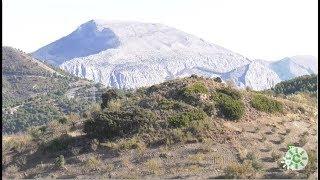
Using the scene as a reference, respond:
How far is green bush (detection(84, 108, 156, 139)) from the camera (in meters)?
26.2

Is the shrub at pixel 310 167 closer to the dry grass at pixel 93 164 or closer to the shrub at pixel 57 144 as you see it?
the dry grass at pixel 93 164

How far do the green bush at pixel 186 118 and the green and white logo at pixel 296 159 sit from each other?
713 cm

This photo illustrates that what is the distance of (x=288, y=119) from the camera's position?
3072cm

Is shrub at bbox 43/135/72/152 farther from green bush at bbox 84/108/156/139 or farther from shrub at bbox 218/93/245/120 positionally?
shrub at bbox 218/93/245/120

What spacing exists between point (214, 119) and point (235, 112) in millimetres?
A: 1520

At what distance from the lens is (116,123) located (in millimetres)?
26422

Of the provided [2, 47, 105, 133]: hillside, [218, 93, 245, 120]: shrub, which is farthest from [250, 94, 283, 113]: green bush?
[2, 47, 105, 133]: hillside

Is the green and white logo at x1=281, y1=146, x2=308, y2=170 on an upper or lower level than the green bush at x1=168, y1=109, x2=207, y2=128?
upper

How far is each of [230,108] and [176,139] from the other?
4.78 m

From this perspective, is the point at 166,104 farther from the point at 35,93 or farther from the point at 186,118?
the point at 35,93

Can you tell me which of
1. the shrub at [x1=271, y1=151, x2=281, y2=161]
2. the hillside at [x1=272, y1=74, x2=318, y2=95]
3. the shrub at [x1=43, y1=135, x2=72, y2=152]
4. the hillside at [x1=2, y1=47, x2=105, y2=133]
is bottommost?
the hillside at [x1=2, y1=47, x2=105, y2=133]

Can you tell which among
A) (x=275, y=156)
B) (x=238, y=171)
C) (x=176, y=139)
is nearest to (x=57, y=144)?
(x=176, y=139)

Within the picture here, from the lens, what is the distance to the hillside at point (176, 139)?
22.1 m

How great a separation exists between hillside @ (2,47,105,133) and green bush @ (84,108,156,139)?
2482 inches
